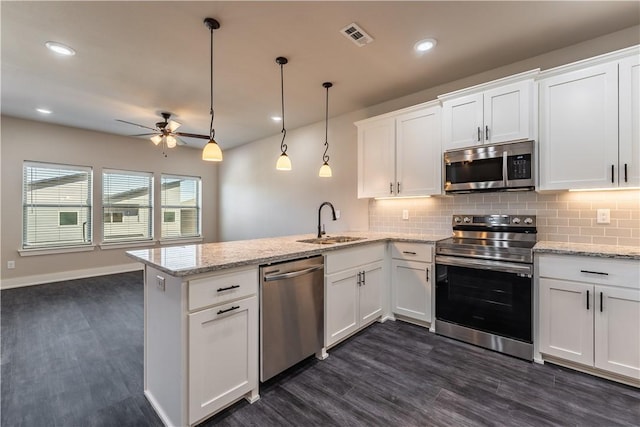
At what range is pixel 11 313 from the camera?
3.42m

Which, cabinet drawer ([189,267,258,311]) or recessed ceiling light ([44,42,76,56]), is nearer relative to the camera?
cabinet drawer ([189,267,258,311])

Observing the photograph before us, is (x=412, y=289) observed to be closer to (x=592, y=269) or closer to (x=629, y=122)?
(x=592, y=269)

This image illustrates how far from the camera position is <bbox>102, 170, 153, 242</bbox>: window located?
217 inches

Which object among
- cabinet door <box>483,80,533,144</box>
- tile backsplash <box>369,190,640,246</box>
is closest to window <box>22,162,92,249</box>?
tile backsplash <box>369,190,640,246</box>

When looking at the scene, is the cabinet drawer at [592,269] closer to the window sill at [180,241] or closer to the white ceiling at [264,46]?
the white ceiling at [264,46]

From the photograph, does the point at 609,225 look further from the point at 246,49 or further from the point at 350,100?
the point at 246,49

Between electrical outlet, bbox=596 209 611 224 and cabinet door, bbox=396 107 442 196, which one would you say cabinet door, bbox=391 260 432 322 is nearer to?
cabinet door, bbox=396 107 442 196

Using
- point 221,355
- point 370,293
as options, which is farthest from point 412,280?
point 221,355

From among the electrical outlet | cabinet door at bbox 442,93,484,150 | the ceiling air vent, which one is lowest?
the electrical outlet

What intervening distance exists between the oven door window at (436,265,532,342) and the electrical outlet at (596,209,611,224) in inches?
34.3

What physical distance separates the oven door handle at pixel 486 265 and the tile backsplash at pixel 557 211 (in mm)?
610

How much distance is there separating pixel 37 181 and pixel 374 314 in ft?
19.8

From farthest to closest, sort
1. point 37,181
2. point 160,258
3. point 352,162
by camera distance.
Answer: point 37,181, point 352,162, point 160,258

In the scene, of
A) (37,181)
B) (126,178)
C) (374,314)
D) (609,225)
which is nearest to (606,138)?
(609,225)
